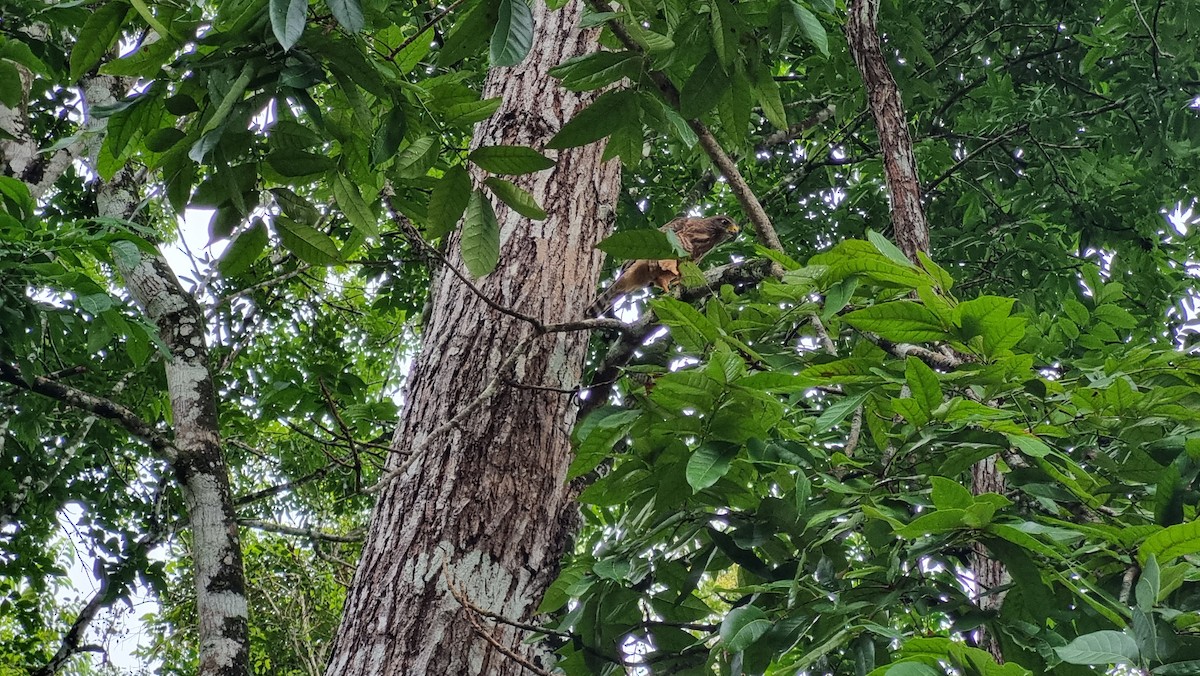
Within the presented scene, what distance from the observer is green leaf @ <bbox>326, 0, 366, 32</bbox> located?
101 cm

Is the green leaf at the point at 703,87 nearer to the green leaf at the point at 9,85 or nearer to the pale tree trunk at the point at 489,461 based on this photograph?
the pale tree trunk at the point at 489,461

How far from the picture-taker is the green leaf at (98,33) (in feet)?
4.20

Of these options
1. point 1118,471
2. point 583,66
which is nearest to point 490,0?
point 583,66

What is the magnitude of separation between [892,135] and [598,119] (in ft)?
3.11

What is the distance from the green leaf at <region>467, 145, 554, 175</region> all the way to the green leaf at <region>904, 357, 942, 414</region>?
64 centimetres

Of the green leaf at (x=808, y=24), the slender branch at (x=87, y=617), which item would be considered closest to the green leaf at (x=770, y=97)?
the green leaf at (x=808, y=24)

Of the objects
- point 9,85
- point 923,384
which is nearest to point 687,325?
point 923,384

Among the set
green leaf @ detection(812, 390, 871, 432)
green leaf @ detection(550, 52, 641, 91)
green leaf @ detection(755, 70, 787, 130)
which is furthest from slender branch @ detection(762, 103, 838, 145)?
green leaf @ detection(812, 390, 871, 432)

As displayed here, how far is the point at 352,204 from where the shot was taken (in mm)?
1477

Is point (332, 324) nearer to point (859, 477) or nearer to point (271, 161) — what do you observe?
point (271, 161)

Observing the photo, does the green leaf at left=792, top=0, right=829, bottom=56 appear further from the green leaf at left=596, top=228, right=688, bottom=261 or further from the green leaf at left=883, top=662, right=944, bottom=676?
the green leaf at left=883, top=662, right=944, bottom=676

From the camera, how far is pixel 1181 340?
3.46 meters

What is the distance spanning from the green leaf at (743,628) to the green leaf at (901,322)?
0.43 m

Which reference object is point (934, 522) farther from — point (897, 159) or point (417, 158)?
point (897, 159)
